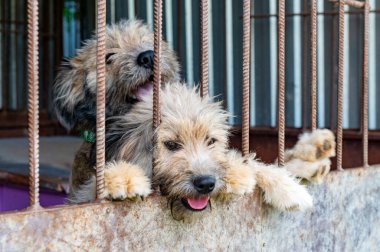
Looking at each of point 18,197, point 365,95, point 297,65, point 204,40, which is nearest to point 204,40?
point 204,40

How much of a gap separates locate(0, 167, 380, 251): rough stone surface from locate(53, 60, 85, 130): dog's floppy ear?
1.04 meters

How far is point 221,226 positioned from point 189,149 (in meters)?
0.35

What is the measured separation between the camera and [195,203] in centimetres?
221

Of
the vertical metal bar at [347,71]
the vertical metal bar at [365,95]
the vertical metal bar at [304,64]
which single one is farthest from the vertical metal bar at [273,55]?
the vertical metal bar at [365,95]

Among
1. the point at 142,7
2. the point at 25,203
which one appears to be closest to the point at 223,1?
the point at 142,7

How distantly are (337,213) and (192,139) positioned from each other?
106 cm

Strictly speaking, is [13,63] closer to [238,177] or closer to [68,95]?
[68,95]

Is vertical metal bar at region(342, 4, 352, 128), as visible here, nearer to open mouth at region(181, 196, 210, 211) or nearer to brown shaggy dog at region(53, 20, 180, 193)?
brown shaggy dog at region(53, 20, 180, 193)

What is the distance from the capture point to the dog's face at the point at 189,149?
215 centimetres

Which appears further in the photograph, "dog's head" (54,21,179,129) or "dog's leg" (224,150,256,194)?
"dog's head" (54,21,179,129)

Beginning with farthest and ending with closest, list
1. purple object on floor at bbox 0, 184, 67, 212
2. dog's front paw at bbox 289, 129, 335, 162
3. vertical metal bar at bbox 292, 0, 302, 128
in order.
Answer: vertical metal bar at bbox 292, 0, 302, 128, purple object on floor at bbox 0, 184, 67, 212, dog's front paw at bbox 289, 129, 335, 162

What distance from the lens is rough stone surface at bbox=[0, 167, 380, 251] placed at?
6.19ft

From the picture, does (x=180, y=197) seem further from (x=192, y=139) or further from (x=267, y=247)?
(x=267, y=247)

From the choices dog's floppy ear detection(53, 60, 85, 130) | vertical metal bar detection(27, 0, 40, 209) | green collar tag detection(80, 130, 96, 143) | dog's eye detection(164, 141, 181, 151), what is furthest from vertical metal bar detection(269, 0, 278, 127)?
vertical metal bar detection(27, 0, 40, 209)
